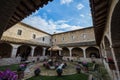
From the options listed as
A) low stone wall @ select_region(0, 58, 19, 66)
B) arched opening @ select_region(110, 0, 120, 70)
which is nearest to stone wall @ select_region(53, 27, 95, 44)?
low stone wall @ select_region(0, 58, 19, 66)

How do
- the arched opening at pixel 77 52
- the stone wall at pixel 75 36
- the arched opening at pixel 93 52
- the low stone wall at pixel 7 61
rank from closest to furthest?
the low stone wall at pixel 7 61 < the arched opening at pixel 93 52 < the arched opening at pixel 77 52 < the stone wall at pixel 75 36

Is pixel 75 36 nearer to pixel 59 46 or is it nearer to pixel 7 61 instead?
pixel 59 46

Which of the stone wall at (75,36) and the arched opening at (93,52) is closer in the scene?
the arched opening at (93,52)

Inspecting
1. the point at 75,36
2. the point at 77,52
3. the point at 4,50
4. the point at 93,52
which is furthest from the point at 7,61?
the point at 93,52

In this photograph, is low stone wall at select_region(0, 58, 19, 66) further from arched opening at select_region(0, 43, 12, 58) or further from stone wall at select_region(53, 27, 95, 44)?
stone wall at select_region(53, 27, 95, 44)

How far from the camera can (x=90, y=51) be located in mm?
18281

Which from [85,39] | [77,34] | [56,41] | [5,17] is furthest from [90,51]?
[5,17]

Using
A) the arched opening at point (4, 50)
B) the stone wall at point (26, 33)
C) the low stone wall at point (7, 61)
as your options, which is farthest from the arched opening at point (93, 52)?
the arched opening at point (4, 50)

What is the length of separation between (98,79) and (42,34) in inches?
777

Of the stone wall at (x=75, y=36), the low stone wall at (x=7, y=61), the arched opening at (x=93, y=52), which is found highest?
the stone wall at (x=75, y=36)

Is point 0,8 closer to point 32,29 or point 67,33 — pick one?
point 32,29

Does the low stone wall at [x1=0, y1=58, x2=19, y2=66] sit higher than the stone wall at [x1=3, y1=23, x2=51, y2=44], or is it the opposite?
the stone wall at [x1=3, y1=23, x2=51, y2=44]

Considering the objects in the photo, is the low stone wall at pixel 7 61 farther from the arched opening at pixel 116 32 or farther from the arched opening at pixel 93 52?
the arched opening at pixel 93 52

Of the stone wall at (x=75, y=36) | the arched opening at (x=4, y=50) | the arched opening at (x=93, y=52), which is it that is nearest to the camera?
the arched opening at (x=4, y=50)
